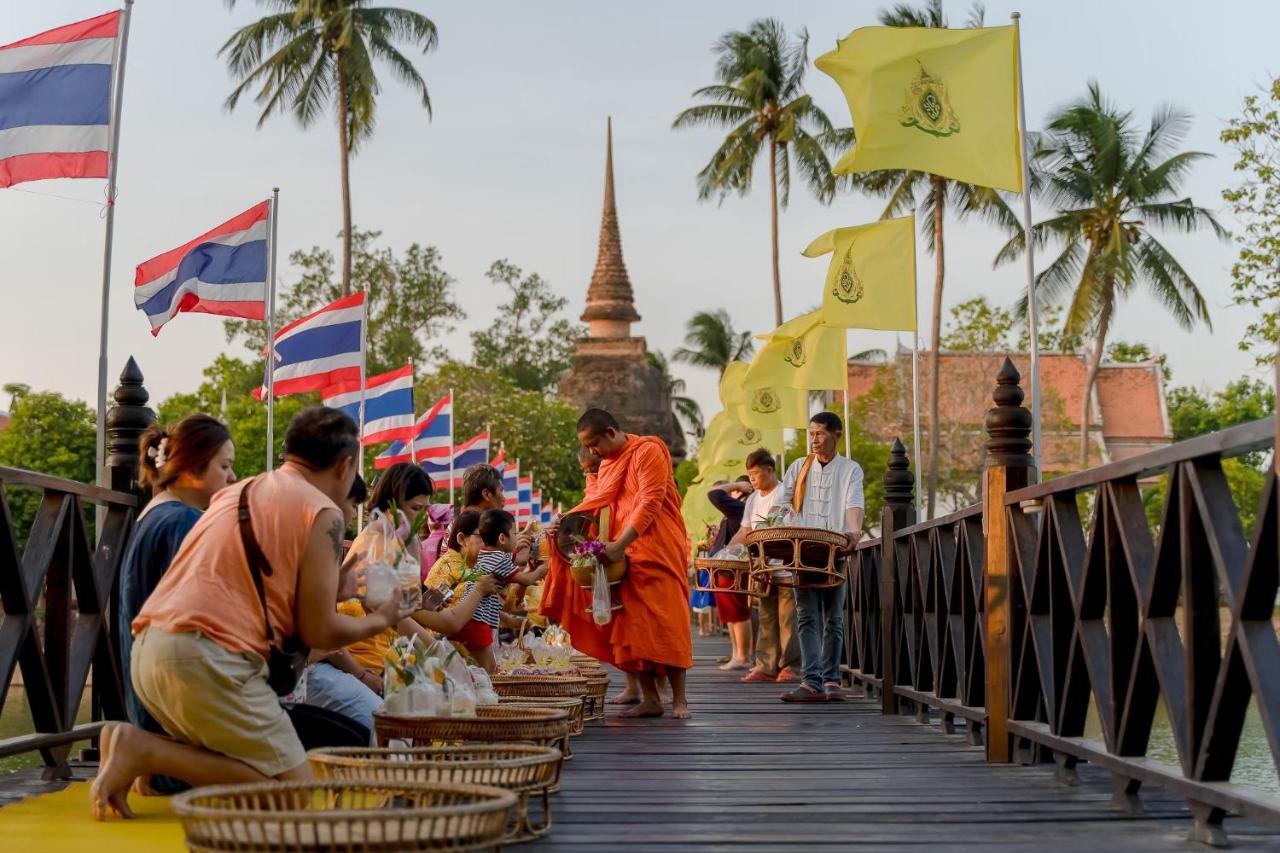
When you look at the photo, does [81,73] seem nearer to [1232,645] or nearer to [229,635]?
[229,635]

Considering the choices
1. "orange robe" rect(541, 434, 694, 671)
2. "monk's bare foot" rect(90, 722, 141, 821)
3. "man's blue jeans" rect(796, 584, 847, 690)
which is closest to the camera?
"monk's bare foot" rect(90, 722, 141, 821)

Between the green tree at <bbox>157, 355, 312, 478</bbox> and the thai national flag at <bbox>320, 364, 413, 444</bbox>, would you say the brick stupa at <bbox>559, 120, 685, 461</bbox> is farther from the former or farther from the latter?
the thai national flag at <bbox>320, 364, 413, 444</bbox>

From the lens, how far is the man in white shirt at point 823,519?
10078mm

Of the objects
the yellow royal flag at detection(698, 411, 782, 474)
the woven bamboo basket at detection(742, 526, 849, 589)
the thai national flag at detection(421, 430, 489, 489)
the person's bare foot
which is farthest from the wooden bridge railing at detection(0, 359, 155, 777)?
the yellow royal flag at detection(698, 411, 782, 474)

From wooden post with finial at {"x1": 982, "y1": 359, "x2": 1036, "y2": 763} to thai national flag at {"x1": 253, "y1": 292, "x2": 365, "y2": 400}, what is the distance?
369 inches

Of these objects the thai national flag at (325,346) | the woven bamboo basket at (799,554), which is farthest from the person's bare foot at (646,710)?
the thai national flag at (325,346)

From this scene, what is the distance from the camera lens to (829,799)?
536 centimetres

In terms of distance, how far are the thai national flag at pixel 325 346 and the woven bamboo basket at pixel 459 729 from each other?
9.99 meters

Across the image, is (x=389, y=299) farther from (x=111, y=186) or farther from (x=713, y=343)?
(x=111, y=186)

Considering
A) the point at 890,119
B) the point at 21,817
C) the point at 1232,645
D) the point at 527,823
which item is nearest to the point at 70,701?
the point at 21,817

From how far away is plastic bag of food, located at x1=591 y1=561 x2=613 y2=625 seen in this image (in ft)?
28.0

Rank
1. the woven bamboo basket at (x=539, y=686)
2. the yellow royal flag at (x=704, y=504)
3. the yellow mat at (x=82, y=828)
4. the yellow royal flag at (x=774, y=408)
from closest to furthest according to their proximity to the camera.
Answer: the yellow mat at (x=82, y=828)
the woven bamboo basket at (x=539, y=686)
the yellow royal flag at (x=774, y=408)
the yellow royal flag at (x=704, y=504)

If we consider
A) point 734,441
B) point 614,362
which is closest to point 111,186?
point 734,441

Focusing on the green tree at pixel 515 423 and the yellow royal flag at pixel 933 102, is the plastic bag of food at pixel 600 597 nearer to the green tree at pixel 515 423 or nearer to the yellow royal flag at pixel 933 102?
the yellow royal flag at pixel 933 102
